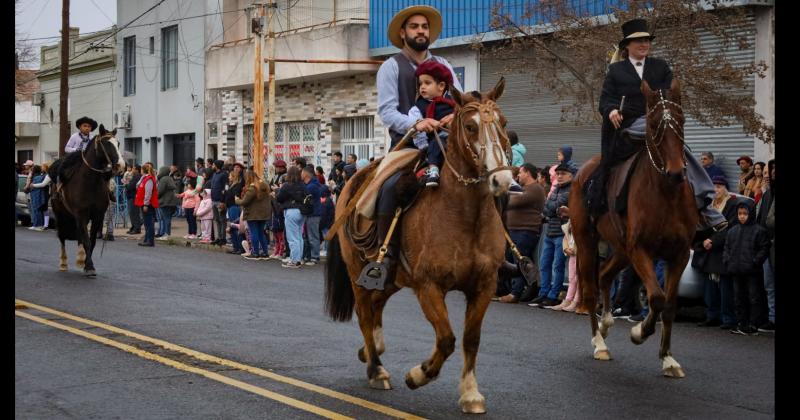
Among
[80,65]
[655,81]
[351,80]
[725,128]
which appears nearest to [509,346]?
[655,81]

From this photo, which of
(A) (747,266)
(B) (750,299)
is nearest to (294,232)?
(B) (750,299)

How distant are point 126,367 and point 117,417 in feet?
6.49

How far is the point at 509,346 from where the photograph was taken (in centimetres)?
1206

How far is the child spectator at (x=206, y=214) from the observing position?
2906cm

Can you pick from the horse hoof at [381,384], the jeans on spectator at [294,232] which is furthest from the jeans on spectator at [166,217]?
the horse hoof at [381,384]

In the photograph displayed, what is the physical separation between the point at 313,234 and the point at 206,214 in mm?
6059

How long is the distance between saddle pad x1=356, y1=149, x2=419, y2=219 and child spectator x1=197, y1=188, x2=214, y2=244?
65.4ft

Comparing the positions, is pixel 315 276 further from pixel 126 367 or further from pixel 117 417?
pixel 117 417

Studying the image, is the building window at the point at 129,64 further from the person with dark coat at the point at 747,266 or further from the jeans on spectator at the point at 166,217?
the person with dark coat at the point at 747,266

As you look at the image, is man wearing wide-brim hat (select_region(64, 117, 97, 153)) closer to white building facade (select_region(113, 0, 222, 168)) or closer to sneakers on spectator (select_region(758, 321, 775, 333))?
sneakers on spectator (select_region(758, 321, 775, 333))

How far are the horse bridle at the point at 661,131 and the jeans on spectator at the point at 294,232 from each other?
1324cm

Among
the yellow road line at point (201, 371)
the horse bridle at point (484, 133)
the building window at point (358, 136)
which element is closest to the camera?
the horse bridle at point (484, 133)

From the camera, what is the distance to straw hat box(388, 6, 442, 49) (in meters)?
9.88

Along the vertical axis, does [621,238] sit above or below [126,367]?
above
